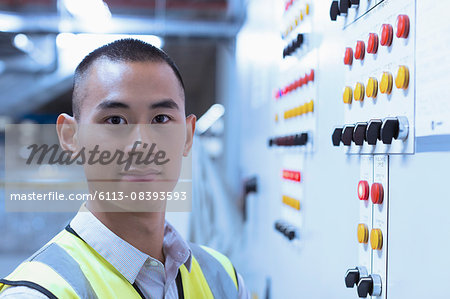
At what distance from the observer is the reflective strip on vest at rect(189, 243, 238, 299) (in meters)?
1.23

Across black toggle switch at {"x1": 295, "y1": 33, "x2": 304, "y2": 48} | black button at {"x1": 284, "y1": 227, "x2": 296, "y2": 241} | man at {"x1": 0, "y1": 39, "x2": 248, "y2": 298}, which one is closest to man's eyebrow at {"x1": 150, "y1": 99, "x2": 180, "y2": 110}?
man at {"x1": 0, "y1": 39, "x2": 248, "y2": 298}

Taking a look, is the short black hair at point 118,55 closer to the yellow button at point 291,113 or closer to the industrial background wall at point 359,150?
the industrial background wall at point 359,150

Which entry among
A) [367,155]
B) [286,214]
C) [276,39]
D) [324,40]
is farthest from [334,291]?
[276,39]

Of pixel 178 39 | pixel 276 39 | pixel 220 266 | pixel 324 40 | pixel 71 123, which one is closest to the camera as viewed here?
pixel 71 123

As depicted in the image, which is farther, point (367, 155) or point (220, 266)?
point (220, 266)

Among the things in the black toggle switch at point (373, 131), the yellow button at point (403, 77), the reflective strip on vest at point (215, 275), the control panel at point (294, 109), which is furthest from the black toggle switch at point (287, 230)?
the yellow button at point (403, 77)

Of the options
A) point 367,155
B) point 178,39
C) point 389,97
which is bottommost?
point 367,155

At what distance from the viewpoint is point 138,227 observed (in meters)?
1.13

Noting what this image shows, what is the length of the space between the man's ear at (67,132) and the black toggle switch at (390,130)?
0.70 meters

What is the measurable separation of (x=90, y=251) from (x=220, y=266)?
0.41 meters

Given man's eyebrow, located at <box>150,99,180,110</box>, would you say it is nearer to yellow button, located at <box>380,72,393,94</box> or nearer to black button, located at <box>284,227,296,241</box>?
yellow button, located at <box>380,72,393,94</box>

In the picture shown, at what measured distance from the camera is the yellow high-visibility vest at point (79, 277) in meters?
0.88

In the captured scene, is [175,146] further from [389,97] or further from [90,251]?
[389,97]

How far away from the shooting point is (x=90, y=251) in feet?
3.42
